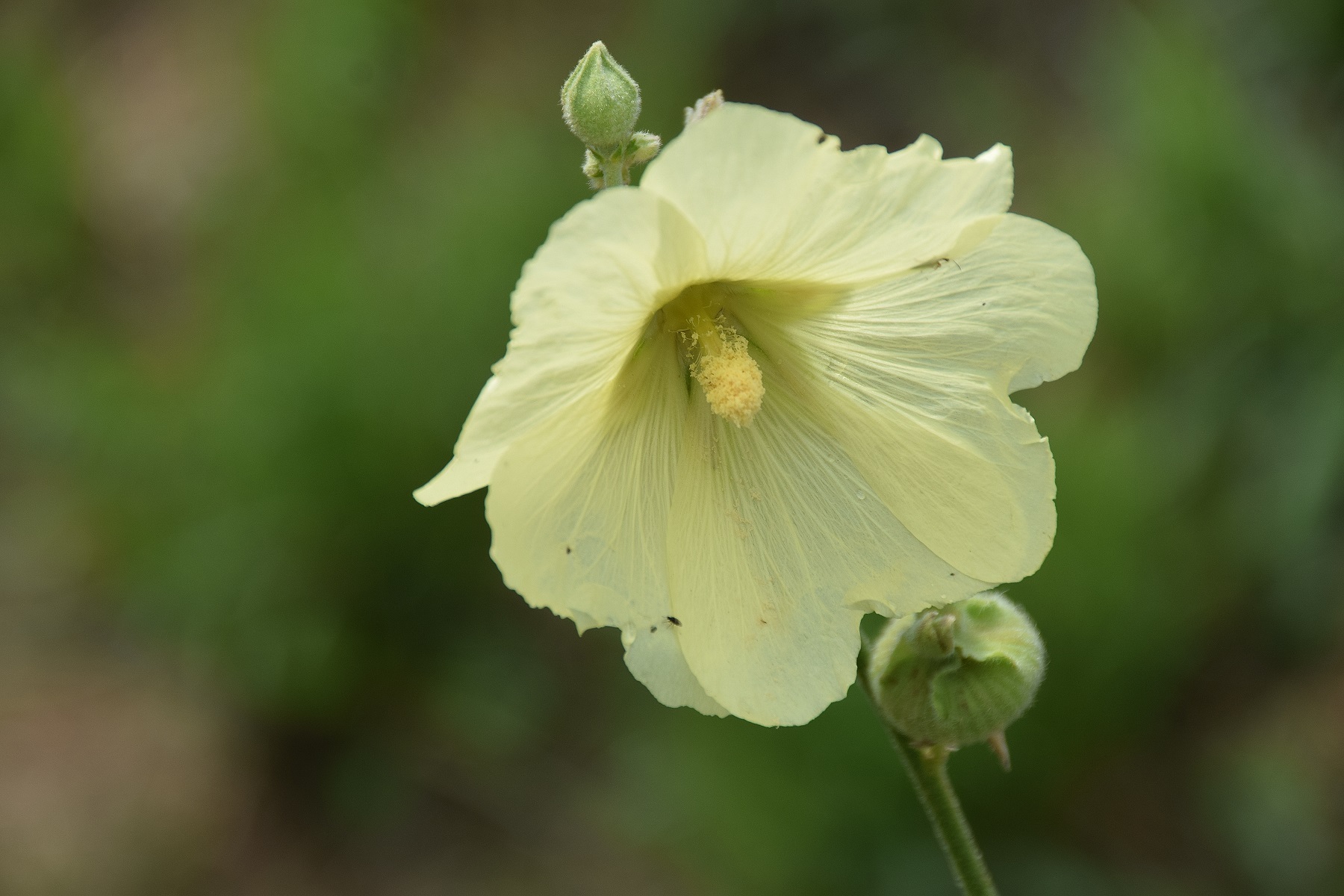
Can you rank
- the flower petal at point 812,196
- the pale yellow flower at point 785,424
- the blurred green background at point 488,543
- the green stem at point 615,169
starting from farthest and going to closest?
the blurred green background at point 488,543, the green stem at point 615,169, the pale yellow flower at point 785,424, the flower petal at point 812,196

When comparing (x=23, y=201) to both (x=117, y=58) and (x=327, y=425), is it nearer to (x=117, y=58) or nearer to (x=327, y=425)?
(x=117, y=58)

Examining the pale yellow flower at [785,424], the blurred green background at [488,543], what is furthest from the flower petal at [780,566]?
the blurred green background at [488,543]

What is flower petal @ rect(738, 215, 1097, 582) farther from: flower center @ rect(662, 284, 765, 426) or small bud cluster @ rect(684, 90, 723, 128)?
small bud cluster @ rect(684, 90, 723, 128)

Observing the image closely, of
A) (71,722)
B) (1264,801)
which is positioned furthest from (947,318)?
(71,722)

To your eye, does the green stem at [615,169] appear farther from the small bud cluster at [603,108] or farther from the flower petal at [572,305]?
the flower petal at [572,305]

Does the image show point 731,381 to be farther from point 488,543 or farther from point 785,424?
point 488,543

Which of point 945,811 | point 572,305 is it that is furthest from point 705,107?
point 945,811
